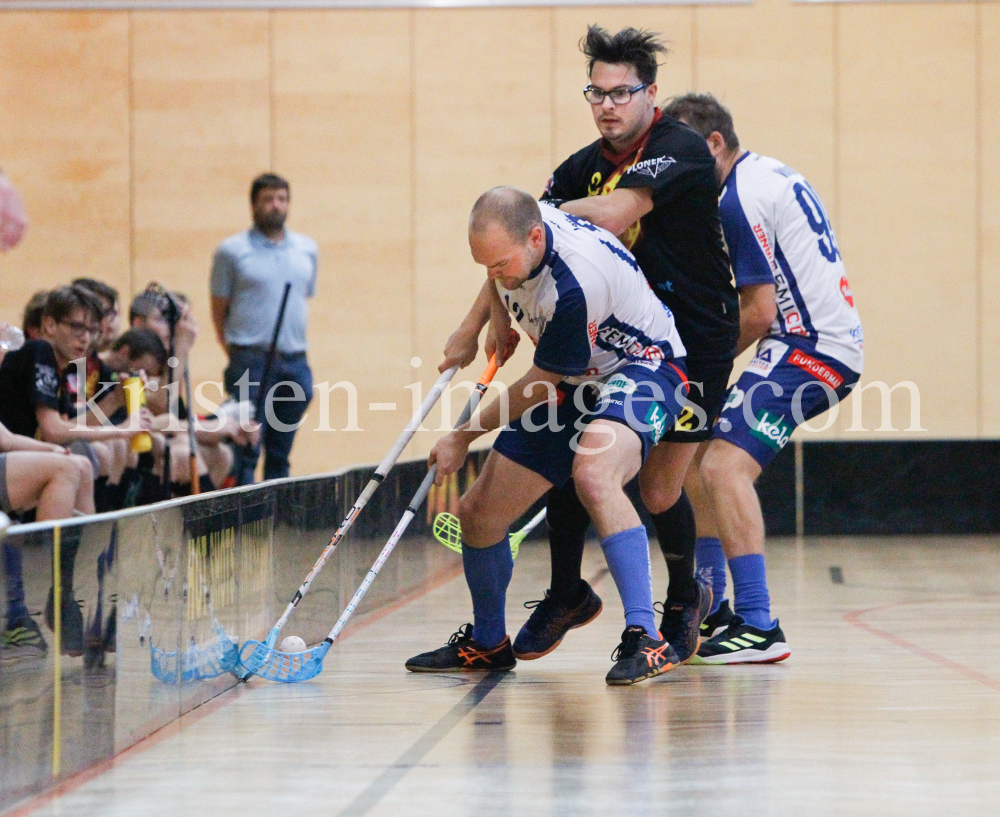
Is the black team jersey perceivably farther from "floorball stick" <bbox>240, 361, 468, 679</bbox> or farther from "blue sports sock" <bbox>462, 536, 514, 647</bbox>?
"blue sports sock" <bbox>462, 536, 514, 647</bbox>

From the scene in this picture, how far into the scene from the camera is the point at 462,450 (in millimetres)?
3359

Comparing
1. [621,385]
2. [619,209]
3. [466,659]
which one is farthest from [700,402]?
[466,659]

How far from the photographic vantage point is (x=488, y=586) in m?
3.50

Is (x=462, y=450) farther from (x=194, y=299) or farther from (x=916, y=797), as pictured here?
(x=194, y=299)

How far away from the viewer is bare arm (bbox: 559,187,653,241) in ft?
10.9

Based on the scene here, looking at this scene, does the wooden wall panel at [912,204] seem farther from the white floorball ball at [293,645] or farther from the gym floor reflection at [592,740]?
the white floorball ball at [293,645]

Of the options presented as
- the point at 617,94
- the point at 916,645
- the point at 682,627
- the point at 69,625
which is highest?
the point at 617,94

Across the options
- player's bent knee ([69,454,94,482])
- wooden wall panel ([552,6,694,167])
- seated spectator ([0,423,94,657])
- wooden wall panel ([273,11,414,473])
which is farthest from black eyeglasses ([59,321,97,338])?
wooden wall panel ([552,6,694,167])

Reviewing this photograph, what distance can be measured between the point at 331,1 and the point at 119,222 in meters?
1.90

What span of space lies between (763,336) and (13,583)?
236 centimetres

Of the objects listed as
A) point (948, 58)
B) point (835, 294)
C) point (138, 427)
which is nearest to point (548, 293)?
point (835, 294)

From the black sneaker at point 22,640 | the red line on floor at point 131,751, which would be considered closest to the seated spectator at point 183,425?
the red line on floor at point 131,751

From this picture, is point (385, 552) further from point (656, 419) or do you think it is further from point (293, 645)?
point (656, 419)

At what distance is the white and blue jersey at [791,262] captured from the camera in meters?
3.80
